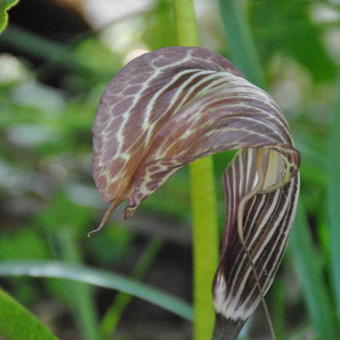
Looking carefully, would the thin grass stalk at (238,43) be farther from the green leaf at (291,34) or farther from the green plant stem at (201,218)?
the green leaf at (291,34)

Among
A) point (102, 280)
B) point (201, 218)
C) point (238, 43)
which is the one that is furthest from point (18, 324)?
point (238, 43)

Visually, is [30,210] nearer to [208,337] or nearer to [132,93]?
[208,337]

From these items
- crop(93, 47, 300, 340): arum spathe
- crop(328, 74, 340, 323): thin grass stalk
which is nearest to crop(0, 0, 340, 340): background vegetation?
crop(328, 74, 340, 323): thin grass stalk

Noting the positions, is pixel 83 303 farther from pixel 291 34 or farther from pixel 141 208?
pixel 291 34

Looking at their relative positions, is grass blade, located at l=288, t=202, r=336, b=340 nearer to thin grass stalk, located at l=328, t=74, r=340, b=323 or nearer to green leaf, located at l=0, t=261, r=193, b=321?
thin grass stalk, located at l=328, t=74, r=340, b=323

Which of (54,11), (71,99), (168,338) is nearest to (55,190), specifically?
(168,338)

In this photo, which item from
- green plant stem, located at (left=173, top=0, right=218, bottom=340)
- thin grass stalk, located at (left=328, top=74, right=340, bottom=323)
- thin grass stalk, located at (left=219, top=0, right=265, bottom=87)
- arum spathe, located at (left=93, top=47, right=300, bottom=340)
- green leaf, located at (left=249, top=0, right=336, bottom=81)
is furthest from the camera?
green leaf, located at (left=249, top=0, right=336, bottom=81)
